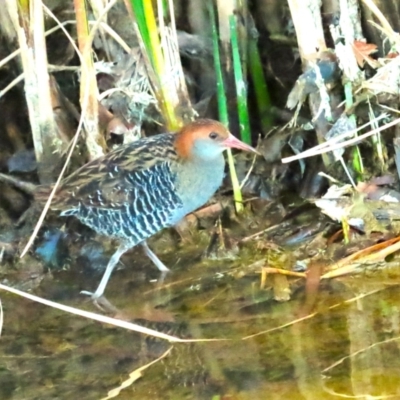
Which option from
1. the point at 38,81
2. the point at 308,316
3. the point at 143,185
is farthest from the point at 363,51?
the point at 38,81

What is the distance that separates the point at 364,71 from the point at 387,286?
90 centimetres

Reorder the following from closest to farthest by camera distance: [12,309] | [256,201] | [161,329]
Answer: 1. [161,329]
2. [12,309]
3. [256,201]

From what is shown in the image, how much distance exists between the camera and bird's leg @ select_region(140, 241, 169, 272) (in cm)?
311

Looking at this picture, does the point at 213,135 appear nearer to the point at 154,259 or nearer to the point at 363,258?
the point at 154,259

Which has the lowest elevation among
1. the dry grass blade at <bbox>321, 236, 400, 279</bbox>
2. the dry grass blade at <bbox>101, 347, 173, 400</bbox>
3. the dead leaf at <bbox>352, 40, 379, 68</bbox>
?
the dry grass blade at <bbox>321, 236, 400, 279</bbox>

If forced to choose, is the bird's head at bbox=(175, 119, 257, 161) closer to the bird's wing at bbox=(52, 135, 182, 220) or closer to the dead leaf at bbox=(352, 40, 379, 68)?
the bird's wing at bbox=(52, 135, 182, 220)

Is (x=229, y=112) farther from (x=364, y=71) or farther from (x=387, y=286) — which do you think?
Answer: (x=387, y=286)

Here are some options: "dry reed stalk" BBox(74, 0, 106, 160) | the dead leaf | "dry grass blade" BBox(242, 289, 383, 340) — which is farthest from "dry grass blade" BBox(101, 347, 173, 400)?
the dead leaf

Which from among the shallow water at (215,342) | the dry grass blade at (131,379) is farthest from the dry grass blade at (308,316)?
the dry grass blade at (131,379)

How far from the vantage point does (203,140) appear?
303 cm

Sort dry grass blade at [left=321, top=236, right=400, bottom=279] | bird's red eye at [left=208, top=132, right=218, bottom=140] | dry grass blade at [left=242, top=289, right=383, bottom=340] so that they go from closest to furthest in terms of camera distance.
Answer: dry grass blade at [left=242, top=289, right=383, bottom=340], dry grass blade at [left=321, top=236, right=400, bottom=279], bird's red eye at [left=208, top=132, right=218, bottom=140]

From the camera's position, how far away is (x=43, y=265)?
321 centimetres

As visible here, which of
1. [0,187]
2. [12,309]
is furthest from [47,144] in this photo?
[12,309]

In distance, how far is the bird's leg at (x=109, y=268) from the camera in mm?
2975
